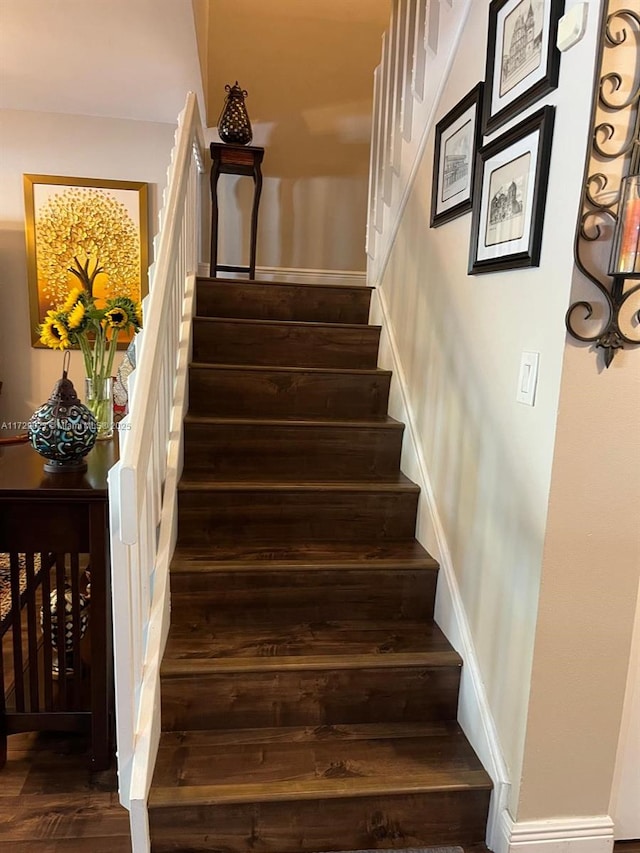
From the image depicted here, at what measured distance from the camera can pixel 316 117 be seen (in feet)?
12.6

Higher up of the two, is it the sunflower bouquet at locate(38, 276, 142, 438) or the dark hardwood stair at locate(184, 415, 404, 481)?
the sunflower bouquet at locate(38, 276, 142, 438)

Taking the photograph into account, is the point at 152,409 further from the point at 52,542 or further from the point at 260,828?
the point at 260,828

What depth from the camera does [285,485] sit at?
2074 millimetres

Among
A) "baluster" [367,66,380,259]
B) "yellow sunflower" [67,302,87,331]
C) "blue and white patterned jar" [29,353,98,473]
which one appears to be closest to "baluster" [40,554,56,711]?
"blue and white patterned jar" [29,353,98,473]

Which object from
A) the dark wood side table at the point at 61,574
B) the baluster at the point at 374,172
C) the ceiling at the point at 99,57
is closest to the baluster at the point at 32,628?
the dark wood side table at the point at 61,574

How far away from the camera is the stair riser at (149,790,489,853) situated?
1440 millimetres

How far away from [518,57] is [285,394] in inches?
56.3

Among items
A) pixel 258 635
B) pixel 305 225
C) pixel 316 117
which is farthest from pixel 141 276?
pixel 258 635

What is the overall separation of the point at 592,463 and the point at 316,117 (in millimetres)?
3414

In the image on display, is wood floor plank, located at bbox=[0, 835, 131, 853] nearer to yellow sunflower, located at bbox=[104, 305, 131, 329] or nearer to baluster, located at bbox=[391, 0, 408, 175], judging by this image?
yellow sunflower, located at bbox=[104, 305, 131, 329]

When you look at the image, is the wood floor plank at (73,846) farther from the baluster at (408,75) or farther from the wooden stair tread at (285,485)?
the baluster at (408,75)

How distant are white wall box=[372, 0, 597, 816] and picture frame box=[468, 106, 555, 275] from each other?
3 cm

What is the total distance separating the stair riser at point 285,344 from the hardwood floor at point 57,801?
1.59 m

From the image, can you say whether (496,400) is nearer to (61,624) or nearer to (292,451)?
(292,451)
